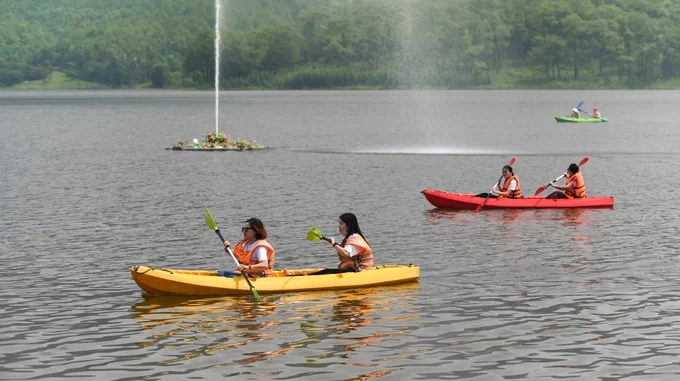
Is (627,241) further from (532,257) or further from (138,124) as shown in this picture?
(138,124)

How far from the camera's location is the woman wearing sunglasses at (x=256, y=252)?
2780 cm

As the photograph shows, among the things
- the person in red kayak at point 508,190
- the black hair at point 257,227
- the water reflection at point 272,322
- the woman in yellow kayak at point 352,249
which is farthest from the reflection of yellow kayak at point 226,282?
the person in red kayak at point 508,190

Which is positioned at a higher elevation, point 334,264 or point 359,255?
point 359,255

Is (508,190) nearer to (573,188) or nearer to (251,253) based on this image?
(573,188)

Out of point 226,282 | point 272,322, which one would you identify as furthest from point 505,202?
point 272,322

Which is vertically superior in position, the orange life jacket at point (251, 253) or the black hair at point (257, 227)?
the black hair at point (257, 227)

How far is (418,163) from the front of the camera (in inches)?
2997

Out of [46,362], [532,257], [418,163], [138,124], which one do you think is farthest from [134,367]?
[138,124]

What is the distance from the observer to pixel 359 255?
29078 millimetres

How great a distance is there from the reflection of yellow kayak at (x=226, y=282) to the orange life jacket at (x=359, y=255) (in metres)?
0.32

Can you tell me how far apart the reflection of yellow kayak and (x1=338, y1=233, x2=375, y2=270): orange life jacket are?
32 cm

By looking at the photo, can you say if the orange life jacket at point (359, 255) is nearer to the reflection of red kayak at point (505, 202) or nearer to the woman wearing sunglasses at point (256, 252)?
the woman wearing sunglasses at point (256, 252)

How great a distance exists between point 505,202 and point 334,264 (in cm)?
1403

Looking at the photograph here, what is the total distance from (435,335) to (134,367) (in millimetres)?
6291
